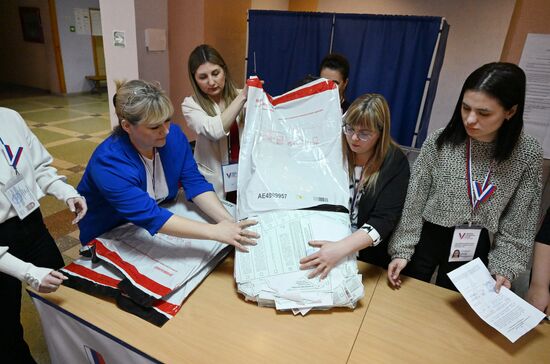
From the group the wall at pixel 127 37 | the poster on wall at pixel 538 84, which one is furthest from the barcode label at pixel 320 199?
the wall at pixel 127 37

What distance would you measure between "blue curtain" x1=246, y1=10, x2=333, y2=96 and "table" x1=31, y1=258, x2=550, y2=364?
7.84 feet

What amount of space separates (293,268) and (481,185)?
63cm

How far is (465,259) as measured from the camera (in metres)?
1.16

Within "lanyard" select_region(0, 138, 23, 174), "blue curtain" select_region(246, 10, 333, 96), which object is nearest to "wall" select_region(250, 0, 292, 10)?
"blue curtain" select_region(246, 10, 333, 96)

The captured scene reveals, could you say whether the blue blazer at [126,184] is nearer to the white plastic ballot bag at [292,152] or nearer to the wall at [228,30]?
the white plastic ballot bag at [292,152]

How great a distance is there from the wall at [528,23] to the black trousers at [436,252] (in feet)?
5.94

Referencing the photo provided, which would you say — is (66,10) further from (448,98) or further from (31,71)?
(448,98)

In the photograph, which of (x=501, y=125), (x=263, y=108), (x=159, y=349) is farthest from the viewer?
(x=263, y=108)

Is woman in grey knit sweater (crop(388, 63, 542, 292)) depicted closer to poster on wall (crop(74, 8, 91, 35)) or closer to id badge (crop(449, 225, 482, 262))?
id badge (crop(449, 225, 482, 262))

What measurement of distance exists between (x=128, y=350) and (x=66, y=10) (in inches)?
290

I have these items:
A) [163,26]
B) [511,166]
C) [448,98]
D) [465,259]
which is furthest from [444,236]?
[448,98]

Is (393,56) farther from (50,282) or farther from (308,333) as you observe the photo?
(50,282)

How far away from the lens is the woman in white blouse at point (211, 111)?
1.42m

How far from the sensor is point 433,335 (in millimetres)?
953
